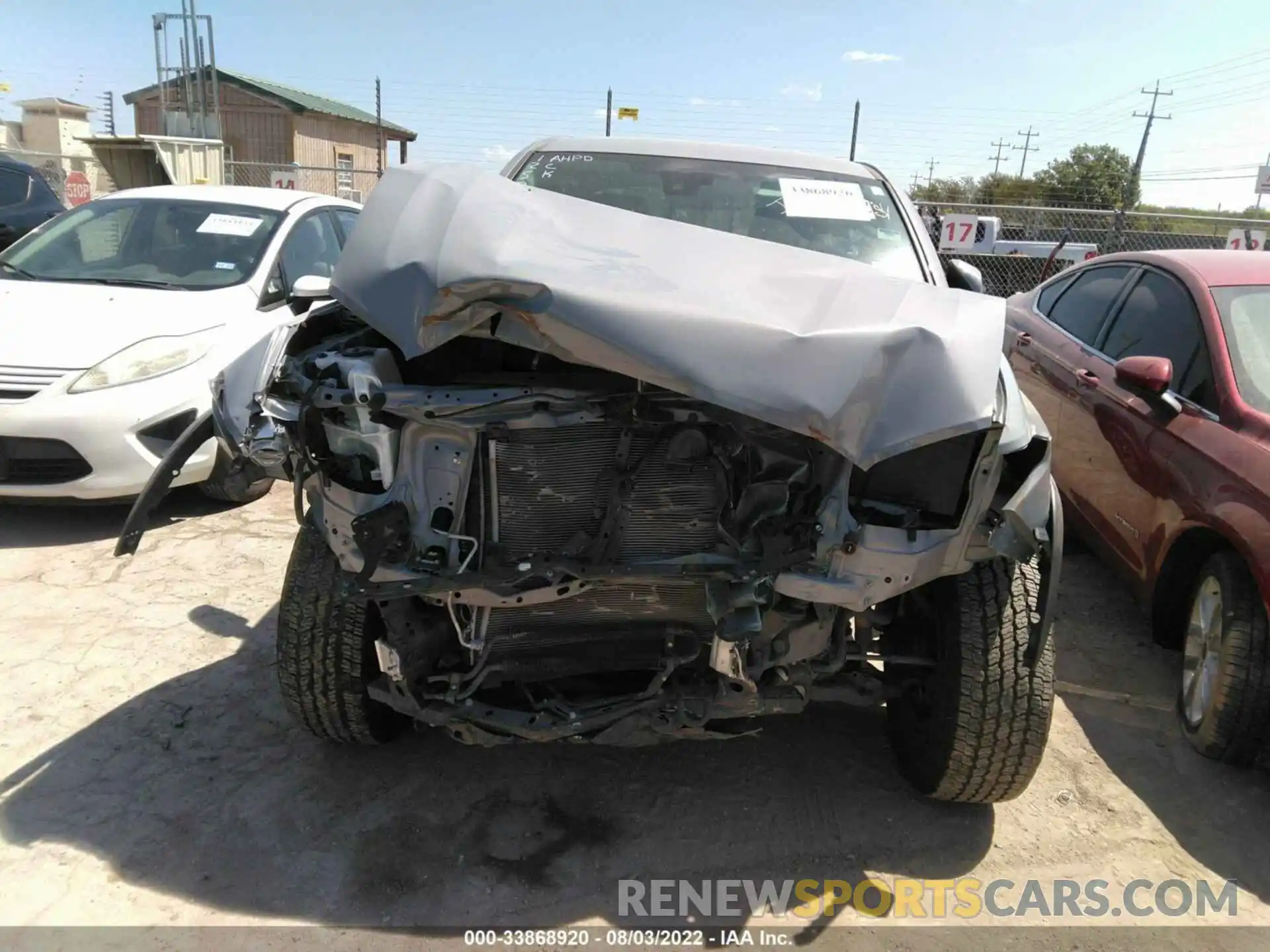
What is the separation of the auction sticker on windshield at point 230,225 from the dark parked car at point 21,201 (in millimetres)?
3574

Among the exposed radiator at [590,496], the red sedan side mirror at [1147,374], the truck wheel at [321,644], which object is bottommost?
the truck wheel at [321,644]

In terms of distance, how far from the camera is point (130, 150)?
38.1 feet

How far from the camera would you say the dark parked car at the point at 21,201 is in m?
7.93

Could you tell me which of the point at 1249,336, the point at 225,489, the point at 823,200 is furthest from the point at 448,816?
the point at 1249,336

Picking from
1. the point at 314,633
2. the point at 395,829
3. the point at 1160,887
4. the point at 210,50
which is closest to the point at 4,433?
the point at 314,633

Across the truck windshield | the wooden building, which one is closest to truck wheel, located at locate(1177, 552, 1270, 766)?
the truck windshield

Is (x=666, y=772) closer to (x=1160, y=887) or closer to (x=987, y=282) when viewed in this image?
(x=1160, y=887)

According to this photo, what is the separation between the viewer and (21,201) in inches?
325

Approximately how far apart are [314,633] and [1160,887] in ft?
8.41

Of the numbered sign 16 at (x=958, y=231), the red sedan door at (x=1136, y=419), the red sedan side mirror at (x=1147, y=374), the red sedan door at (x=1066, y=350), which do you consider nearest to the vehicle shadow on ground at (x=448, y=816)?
the red sedan door at (x=1136, y=419)

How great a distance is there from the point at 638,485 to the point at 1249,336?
2.87 metres

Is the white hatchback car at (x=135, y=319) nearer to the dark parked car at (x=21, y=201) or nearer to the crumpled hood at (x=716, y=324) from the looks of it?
the crumpled hood at (x=716, y=324)

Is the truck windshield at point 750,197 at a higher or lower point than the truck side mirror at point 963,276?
higher

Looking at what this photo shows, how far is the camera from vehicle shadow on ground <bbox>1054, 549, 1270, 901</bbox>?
281 centimetres
